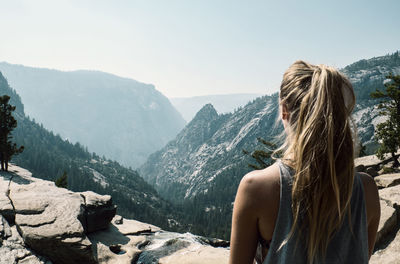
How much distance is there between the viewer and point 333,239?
2.18 metres

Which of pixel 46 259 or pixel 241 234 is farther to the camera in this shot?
pixel 46 259

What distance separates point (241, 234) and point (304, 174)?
68 centimetres

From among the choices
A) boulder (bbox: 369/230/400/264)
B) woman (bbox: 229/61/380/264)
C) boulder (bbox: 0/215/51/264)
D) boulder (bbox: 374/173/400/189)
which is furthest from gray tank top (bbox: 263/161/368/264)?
boulder (bbox: 374/173/400/189)

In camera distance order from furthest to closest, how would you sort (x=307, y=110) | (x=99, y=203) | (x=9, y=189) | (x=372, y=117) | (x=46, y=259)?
(x=372, y=117) → (x=99, y=203) → (x=9, y=189) → (x=46, y=259) → (x=307, y=110)

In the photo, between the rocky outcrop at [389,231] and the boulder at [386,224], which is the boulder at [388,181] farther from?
the boulder at [386,224]

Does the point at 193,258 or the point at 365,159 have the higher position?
the point at 365,159

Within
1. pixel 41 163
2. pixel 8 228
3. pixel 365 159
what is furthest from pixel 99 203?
pixel 41 163

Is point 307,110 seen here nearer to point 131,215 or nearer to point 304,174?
point 304,174

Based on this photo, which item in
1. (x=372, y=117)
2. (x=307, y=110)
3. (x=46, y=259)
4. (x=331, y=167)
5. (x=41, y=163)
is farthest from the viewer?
(x=372, y=117)

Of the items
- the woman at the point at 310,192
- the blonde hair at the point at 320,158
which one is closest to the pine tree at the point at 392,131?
the woman at the point at 310,192

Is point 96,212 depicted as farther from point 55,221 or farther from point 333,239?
point 333,239

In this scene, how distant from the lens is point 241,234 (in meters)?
2.09

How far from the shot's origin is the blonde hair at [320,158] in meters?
1.96

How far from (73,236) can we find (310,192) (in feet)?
42.3
